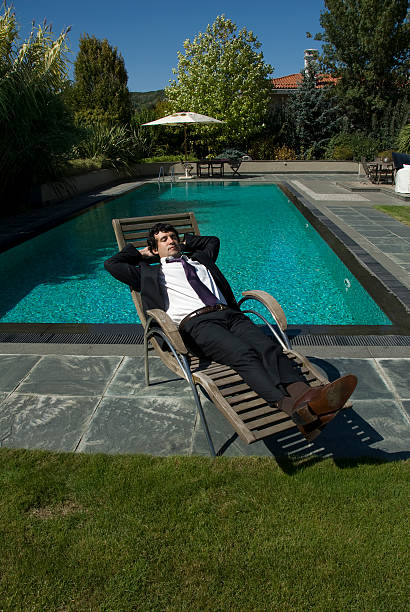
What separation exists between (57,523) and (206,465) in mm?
822

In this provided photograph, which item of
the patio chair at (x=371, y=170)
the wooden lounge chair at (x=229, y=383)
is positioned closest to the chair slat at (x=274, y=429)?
the wooden lounge chair at (x=229, y=383)

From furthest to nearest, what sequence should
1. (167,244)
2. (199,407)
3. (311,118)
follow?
(311,118)
(167,244)
(199,407)

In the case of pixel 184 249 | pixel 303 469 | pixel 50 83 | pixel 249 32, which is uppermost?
pixel 249 32

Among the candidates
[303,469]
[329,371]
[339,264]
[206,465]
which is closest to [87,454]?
[206,465]

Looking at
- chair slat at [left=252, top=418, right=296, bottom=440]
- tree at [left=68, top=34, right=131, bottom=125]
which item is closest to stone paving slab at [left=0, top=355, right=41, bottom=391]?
chair slat at [left=252, top=418, right=296, bottom=440]

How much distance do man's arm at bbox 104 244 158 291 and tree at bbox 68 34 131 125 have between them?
20341mm

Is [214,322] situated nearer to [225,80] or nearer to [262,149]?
[262,149]

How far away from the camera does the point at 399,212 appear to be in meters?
10.3

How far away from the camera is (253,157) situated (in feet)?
78.8

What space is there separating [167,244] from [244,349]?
1283mm

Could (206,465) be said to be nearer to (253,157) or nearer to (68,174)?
(68,174)

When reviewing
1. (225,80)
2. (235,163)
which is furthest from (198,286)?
(225,80)

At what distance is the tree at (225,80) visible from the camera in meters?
23.4

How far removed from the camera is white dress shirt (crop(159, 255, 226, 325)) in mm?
3391
